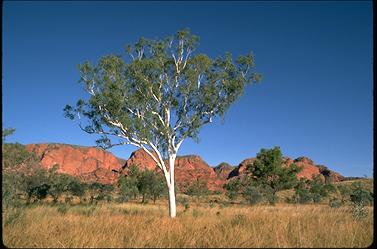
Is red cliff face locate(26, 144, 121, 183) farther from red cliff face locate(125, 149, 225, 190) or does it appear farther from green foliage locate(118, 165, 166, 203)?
green foliage locate(118, 165, 166, 203)

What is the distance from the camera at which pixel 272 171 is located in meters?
48.3

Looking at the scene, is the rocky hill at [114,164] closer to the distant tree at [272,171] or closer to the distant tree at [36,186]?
the distant tree at [272,171]

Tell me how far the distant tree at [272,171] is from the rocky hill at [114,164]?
8326cm

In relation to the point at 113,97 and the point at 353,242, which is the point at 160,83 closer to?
the point at 113,97

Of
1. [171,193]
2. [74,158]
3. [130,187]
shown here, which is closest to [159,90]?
[171,193]

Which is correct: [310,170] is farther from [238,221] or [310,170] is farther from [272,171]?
[238,221]

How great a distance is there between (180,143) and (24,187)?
26.5 metres

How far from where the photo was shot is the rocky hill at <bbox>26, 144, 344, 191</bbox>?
464ft

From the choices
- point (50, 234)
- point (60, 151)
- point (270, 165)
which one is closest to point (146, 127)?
Answer: point (50, 234)

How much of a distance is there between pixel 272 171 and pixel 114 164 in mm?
136486

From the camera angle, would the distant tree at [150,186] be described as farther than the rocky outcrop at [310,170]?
No

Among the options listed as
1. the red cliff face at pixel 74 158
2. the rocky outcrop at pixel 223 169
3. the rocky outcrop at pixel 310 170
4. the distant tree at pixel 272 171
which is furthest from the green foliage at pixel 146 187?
the rocky outcrop at pixel 223 169

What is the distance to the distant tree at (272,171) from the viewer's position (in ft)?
158

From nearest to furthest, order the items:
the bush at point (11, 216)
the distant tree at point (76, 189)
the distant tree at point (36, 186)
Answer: the bush at point (11, 216), the distant tree at point (36, 186), the distant tree at point (76, 189)
